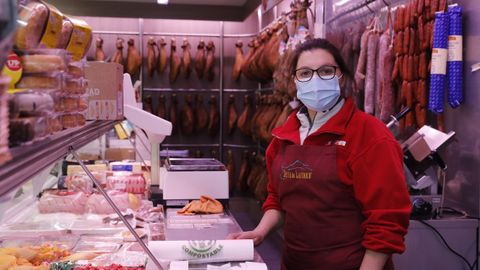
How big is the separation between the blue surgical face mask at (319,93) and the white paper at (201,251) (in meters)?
0.79

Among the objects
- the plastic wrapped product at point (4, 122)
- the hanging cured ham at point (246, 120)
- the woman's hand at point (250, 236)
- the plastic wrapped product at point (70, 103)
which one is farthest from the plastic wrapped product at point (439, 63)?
the hanging cured ham at point (246, 120)

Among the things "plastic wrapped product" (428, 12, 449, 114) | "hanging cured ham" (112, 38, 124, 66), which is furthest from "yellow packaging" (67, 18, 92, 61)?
"hanging cured ham" (112, 38, 124, 66)

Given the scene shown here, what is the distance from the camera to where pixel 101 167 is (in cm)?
443

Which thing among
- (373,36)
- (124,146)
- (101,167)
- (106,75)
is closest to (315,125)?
(106,75)

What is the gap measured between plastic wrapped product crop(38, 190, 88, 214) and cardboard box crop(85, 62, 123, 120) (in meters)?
1.08

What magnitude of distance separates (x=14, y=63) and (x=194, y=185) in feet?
7.20

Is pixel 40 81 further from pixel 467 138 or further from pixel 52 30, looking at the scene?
pixel 467 138

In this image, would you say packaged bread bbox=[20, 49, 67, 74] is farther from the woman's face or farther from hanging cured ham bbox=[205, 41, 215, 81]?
hanging cured ham bbox=[205, 41, 215, 81]

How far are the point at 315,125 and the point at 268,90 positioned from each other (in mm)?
5826

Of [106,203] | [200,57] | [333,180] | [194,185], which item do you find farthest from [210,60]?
[333,180]

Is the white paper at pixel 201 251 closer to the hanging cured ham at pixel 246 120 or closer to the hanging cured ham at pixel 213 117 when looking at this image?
the hanging cured ham at pixel 246 120

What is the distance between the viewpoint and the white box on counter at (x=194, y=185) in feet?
10.5

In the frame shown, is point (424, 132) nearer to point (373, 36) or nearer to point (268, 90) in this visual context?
point (373, 36)

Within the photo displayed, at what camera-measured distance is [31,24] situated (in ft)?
4.47
